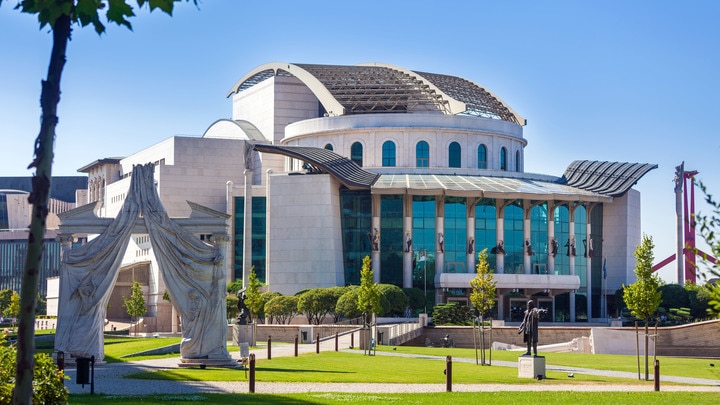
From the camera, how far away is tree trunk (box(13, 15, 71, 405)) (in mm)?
12828

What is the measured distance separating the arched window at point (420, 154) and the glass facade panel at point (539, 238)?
11510 millimetres

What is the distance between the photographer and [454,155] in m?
106

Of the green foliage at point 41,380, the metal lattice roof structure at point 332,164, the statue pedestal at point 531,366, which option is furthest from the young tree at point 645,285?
the metal lattice roof structure at point 332,164

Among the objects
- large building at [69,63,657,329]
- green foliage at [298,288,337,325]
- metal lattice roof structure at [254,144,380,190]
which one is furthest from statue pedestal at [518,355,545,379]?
metal lattice roof structure at [254,144,380,190]

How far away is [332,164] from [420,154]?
38.8 feet

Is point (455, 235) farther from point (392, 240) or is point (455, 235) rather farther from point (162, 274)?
point (162, 274)

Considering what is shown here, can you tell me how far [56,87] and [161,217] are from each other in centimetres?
3174

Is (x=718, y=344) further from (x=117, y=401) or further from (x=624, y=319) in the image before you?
(x=117, y=401)

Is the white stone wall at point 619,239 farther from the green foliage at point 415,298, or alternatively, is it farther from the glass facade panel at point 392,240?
the green foliage at point 415,298

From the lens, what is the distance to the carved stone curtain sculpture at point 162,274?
4328 centimetres

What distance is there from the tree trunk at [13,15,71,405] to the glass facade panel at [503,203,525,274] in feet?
290

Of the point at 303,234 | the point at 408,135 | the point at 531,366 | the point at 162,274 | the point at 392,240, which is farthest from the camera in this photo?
the point at 408,135

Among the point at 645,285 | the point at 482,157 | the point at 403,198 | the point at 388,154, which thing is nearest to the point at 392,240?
the point at 403,198

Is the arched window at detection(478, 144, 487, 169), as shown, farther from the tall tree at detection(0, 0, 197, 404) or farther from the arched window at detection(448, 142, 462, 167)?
the tall tree at detection(0, 0, 197, 404)
